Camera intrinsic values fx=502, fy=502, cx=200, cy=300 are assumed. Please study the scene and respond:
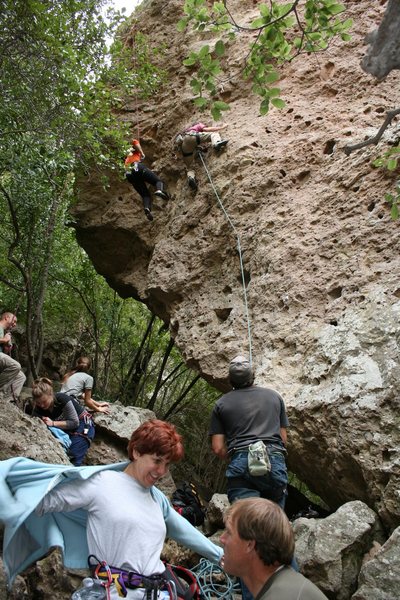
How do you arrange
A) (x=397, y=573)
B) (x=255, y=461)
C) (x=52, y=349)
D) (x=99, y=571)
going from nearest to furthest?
1. (x=99, y=571)
2. (x=397, y=573)
3. (x=255, y=461)
4. (x=52, y=349)

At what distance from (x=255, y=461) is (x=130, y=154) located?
21.7 feet

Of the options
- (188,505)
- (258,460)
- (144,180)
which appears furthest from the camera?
(144,180)

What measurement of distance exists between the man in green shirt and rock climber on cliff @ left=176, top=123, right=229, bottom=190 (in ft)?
22.4

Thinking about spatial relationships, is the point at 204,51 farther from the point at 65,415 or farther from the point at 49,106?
the point at 65,415

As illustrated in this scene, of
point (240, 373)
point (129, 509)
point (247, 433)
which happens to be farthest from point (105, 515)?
point (240, 373)

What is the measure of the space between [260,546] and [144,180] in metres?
7.80

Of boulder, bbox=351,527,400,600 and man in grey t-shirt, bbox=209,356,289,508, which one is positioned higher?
man in grey t-shirt, bbox=209,356,289,508

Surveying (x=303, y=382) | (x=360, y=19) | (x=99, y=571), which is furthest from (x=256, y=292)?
(x=360, y=19)

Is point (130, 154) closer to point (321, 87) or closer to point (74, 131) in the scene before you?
point (74, 131)

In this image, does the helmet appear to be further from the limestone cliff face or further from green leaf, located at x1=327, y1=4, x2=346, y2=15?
green leaf, located at x1=327, y1=4, x2=346, y2=15

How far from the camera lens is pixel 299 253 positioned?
6148 millimetres

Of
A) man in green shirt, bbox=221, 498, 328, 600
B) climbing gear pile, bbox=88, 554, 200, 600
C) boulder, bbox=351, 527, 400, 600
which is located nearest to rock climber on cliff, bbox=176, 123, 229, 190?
boulder, bbox=351, 527, 400, 600

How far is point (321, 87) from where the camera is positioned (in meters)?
7.84

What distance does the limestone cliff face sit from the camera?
15.5 ft
